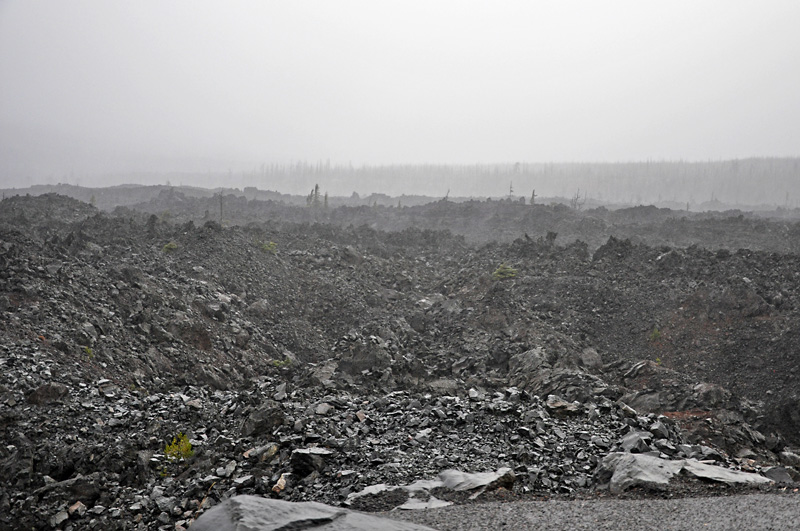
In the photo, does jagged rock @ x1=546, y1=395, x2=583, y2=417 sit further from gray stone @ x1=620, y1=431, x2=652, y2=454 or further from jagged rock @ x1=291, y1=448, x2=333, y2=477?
jagged rock @ x1=291, y1=448, x2=333, y2=477

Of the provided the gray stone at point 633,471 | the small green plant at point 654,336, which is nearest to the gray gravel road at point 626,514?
the gray stone at point 633,471

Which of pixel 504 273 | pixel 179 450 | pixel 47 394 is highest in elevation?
pixel 504 273

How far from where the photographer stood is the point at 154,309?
14211 mm

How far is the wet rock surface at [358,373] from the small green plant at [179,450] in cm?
4

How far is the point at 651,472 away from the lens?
6480 millimetres

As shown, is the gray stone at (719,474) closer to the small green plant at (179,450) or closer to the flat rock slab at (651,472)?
the flat rock slab at (651,472)

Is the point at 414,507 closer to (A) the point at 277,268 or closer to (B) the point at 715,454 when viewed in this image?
(B) the point at 715,454

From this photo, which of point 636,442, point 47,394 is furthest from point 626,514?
A: point 47,394

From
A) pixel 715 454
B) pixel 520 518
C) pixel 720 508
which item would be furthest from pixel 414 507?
pixel 715 454

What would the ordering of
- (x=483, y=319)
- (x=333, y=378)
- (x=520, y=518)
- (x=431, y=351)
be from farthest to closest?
1. (x=483, y=319)
2. (x=431, y=351)
3. (x=333, y=378)
4. (x=520, y=518)

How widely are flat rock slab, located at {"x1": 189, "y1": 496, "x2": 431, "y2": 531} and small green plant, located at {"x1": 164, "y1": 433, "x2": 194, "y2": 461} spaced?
9.56ft

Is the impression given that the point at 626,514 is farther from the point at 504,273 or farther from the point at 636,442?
the point at 504,273

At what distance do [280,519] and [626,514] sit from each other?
3.96 m

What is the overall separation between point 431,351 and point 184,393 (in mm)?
7563
